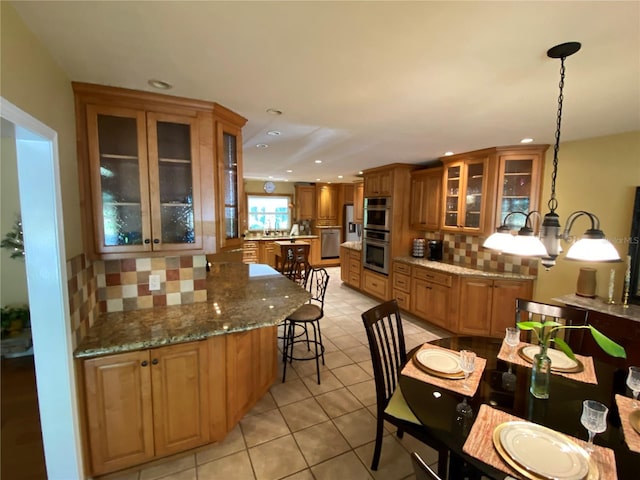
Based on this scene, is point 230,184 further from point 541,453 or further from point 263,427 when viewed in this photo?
point 541,453

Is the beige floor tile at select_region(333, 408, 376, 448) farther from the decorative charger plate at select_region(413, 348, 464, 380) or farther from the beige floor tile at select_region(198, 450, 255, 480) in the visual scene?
the decorative charger plate at select_region(413, 348, 464, 380)

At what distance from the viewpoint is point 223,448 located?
2068 millimetres

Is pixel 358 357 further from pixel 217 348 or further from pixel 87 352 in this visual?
pixel 87 352

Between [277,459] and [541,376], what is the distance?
5.44ft

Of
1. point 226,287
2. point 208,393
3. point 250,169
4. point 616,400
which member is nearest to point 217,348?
point 208,393

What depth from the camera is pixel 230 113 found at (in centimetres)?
230

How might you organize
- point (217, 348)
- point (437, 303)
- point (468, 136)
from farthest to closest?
1. point (437, 303)
2. point (468, 136)
3. point (217, 348)

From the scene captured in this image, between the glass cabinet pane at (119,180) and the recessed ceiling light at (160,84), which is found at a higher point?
the recessed ceiling light at (160,84)

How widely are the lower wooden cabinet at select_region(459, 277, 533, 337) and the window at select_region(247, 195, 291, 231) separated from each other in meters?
5.69

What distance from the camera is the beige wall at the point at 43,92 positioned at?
1105 millimetres

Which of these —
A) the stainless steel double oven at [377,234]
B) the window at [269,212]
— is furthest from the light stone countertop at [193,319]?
the window at [269,212]

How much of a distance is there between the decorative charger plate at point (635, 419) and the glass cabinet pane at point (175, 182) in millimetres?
2515

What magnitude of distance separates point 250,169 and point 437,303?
409 centimetres

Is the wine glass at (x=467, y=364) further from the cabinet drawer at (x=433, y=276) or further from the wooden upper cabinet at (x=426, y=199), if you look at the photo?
the wooden upper cabinet at (x=426, y=199)
